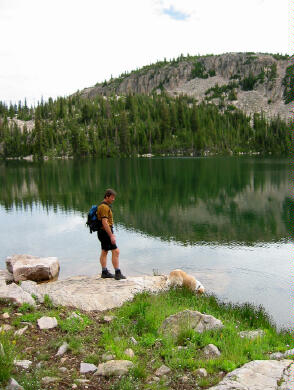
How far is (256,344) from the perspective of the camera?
8766mm

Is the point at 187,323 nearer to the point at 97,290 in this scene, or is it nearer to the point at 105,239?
the point at 97,290

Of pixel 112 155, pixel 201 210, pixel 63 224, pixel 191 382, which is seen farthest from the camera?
pixel 112 155

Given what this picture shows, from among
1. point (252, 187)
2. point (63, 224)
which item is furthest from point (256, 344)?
point (252, 187)

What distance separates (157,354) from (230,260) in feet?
46.3

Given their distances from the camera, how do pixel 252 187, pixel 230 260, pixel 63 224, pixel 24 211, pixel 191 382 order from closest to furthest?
1. pixel 191 382
2. pixel 230 260
3. pixel 63 224
4. pixel 24 211
5. pixel 252 187

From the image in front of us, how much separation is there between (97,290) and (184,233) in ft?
52.3

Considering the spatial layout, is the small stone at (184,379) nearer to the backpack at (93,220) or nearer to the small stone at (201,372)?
the small stone at (201,372)

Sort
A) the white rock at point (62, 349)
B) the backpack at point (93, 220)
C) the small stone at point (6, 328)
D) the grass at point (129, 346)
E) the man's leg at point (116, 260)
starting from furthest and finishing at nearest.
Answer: the man's leg at point (116, 260) → the backpack at point (93, 220) → the small stone at point (6, 328) → the white rock at point (62, 349) → the grass at point (129, 346)

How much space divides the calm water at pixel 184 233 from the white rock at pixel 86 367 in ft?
26.4

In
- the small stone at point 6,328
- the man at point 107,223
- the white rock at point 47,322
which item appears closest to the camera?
the small stone at point 6,328

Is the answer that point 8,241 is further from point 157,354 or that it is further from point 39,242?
point 157,354

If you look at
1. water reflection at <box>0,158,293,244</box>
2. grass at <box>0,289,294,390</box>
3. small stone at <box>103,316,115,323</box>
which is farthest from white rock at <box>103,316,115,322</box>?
water reflection at <box>0,158,293,244</box>

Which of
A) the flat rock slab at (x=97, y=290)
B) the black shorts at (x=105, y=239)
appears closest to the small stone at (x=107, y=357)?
the flat rock slab at (x=97, y=290)

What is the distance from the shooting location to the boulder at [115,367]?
7023mm
